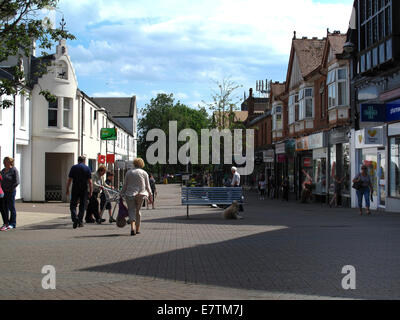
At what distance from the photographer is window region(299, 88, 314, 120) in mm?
35031

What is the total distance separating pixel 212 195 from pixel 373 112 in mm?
8816

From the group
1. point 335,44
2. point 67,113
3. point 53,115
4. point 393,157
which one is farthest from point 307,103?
point 53,115

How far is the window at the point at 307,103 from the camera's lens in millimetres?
35031

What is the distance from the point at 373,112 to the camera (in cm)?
2236

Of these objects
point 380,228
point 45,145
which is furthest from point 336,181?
point 45,145

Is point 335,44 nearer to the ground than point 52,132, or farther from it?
farther from it

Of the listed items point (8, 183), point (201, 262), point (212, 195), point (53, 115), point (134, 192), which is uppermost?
point (53, 115)

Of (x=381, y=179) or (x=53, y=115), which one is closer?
(x=381, y=179)

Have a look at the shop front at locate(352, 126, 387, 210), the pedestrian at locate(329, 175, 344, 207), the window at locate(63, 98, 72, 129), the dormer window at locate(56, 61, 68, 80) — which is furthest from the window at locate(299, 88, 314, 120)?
the dormer window at locate(56, 61, 68, 80)

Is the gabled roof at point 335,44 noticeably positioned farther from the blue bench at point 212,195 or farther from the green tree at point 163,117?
the green tree at point 163,117

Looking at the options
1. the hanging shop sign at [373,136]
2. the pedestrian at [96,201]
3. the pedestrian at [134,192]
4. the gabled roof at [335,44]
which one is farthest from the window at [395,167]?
the pedestrian at [134,192]

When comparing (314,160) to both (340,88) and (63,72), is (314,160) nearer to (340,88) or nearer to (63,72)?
(340,88)

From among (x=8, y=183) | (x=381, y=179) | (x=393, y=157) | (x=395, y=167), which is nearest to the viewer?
(x=8, y=183)
